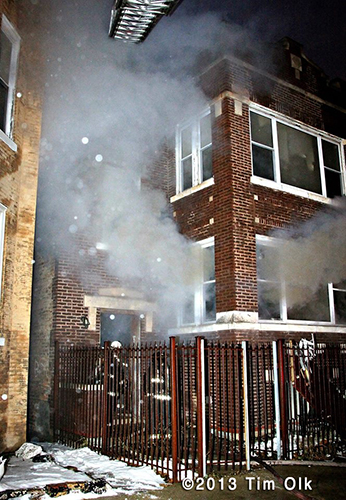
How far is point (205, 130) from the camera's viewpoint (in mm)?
10000

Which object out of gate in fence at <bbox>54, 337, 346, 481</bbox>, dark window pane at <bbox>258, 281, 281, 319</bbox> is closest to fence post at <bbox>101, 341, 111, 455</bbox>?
gate in fence at <bbox>54, 337, 346, 481</bbox>

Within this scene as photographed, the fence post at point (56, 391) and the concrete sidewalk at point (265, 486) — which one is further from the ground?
the fence post at point (56, 391)

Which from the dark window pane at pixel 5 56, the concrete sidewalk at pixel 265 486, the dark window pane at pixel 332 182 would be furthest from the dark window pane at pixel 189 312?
the dark window pane at pixel 5 56

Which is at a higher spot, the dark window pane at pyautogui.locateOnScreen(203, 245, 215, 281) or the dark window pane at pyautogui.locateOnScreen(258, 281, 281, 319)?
the dark window pane at pyautogui.locateOnScreen(203, 245, 215, 281)

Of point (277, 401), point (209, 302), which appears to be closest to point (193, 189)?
point (209, 302)

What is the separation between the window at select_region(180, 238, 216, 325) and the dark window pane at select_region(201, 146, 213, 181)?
1.58 meters

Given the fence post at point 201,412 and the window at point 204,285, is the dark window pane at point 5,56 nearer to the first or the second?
the window at point 204,285

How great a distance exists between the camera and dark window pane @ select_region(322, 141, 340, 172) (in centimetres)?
1084

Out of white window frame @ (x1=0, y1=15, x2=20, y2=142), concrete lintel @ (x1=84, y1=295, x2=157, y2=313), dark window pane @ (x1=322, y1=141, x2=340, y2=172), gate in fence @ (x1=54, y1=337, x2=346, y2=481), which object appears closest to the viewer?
gate in fence @ (x1=54, y1=337, x2=346, y2=481)

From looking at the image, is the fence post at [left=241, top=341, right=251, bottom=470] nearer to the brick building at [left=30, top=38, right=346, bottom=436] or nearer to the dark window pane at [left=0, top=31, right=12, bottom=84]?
the brick building at [left=30, top=38, right=346, bottom=436]

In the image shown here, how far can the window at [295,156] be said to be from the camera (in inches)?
376

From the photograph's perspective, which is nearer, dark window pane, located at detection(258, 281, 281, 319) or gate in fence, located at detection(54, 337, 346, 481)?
gate in fence, located at detection(54, 337, 346, 481)

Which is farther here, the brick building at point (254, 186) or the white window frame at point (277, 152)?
the white window frame at point (277, 152)

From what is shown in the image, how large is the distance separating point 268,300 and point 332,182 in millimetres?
3877
